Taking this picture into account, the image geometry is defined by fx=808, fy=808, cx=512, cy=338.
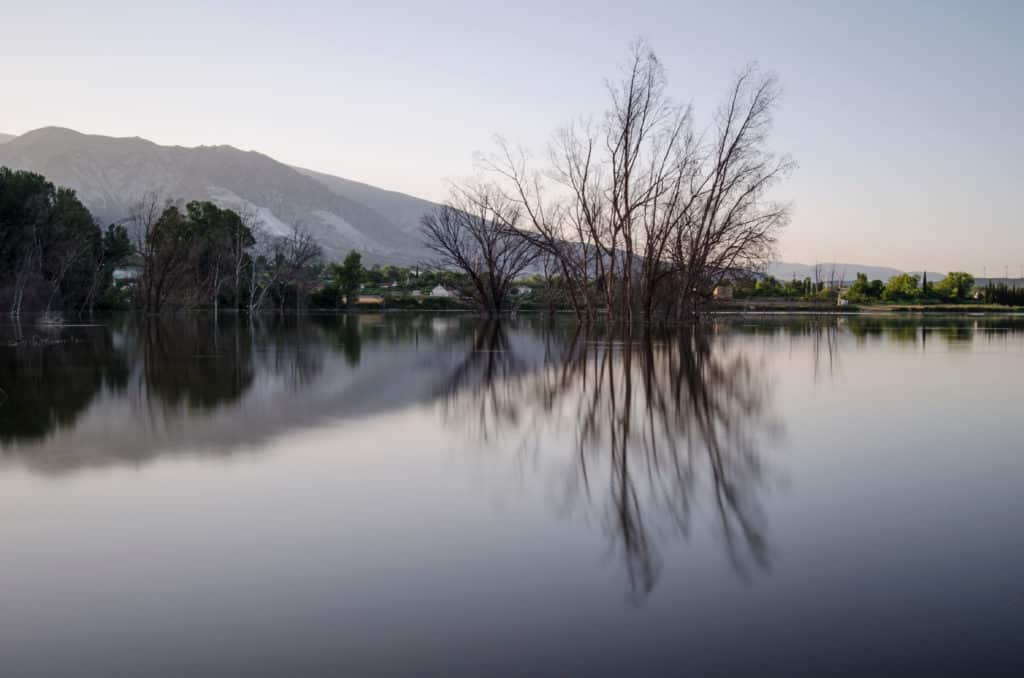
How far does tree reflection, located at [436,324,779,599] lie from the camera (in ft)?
14.7

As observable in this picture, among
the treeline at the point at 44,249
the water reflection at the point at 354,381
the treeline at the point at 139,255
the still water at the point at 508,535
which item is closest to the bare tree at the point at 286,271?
the treeline at the point at 139,255

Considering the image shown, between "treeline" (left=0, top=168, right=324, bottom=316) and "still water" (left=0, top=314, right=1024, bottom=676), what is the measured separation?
34.6 metres

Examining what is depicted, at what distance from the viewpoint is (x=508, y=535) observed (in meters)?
4.32

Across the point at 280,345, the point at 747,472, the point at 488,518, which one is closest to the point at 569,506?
the point at 488,518

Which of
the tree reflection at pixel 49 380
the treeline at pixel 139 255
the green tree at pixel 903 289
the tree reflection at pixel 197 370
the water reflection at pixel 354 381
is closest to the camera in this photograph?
the tree reflection at pixel 49 380

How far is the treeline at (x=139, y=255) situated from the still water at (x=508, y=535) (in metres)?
34.6

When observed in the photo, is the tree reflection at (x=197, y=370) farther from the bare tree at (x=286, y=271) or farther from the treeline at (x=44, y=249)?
the bare tree at (x=286, y=271)

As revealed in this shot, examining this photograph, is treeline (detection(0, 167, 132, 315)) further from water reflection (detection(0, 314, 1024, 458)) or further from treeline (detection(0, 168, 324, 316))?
water reflection (detection(0, 314, 1024, 458))

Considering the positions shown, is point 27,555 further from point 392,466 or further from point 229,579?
point 392,466

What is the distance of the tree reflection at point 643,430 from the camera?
448 cm

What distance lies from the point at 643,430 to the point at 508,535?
3442mm

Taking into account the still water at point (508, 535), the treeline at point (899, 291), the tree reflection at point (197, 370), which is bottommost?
the still water at point (508, 535)

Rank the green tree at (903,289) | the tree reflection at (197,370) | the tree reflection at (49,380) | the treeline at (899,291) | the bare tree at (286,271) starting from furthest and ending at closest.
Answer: the green tree at (903,289) → the treeline at (899,291) → the bare tree at (286,271) → the tree reflection at (197,370) → the tree reflection at (49,380)

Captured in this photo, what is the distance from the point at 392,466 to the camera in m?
6.17
